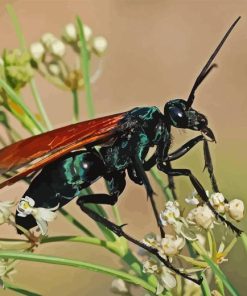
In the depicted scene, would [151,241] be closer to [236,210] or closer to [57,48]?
[236,210]

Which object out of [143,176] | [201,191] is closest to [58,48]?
[143,176]

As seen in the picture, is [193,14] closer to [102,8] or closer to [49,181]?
[102,8]

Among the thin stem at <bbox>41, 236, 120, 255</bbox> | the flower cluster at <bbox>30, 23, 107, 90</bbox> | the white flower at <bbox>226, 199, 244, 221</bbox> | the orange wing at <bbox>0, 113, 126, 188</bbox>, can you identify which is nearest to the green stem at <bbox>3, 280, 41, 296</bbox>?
the thin stem at <bbox>41, 236, 120, 255</bbox>

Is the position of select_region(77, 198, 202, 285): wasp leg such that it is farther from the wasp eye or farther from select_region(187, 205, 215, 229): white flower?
the wasp eye

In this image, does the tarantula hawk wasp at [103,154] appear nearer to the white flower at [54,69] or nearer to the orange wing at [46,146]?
the orange wing at [46,146]

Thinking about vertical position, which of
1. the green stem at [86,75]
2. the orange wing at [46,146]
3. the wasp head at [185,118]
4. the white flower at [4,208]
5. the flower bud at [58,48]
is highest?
the flower bud at [58,48]

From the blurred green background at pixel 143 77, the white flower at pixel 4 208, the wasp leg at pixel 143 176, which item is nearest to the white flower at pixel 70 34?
the wasp leg at pixel 143 176
